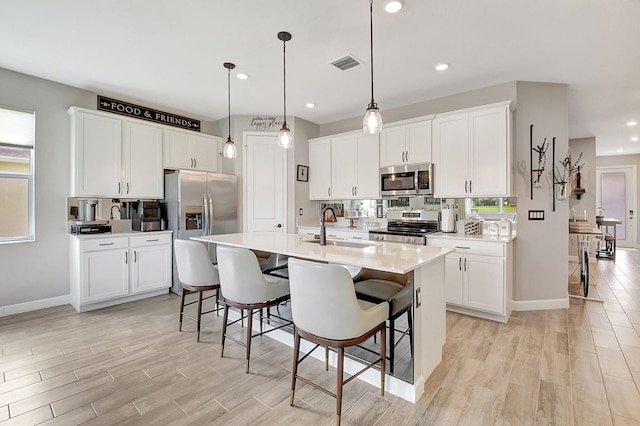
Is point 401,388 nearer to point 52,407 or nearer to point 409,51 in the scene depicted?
point 52,407

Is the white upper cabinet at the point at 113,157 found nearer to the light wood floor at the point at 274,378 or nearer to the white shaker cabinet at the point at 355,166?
the light wood floor at the point at 274,378

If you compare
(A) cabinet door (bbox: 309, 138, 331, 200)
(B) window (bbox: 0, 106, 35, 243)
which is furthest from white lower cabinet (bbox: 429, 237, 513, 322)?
(B) window (bbox: 0, 106, 35, 243)

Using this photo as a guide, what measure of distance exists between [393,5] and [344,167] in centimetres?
286

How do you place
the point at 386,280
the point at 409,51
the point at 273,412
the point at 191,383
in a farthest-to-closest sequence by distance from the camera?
1. the point at 409,51
2. the point at 386,280
3. the point at 191,383
4. the point at 273,412

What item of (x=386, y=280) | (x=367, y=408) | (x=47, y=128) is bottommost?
(x=367, y=408)

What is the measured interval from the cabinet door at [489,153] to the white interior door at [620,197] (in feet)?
25.7

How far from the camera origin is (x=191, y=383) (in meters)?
2.18

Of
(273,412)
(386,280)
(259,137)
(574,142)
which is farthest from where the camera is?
(574,142)

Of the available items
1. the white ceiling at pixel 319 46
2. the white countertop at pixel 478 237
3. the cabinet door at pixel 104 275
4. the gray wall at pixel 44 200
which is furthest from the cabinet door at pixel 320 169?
the gray wall at pixel 44 200

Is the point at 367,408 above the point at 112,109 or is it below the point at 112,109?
below

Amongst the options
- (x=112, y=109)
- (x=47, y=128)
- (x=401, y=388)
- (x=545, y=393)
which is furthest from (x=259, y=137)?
(x=545, y=393)

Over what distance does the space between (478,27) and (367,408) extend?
3086mm

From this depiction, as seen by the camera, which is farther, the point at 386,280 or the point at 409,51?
the point at 409,51

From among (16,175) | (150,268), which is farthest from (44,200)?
(150,268)
